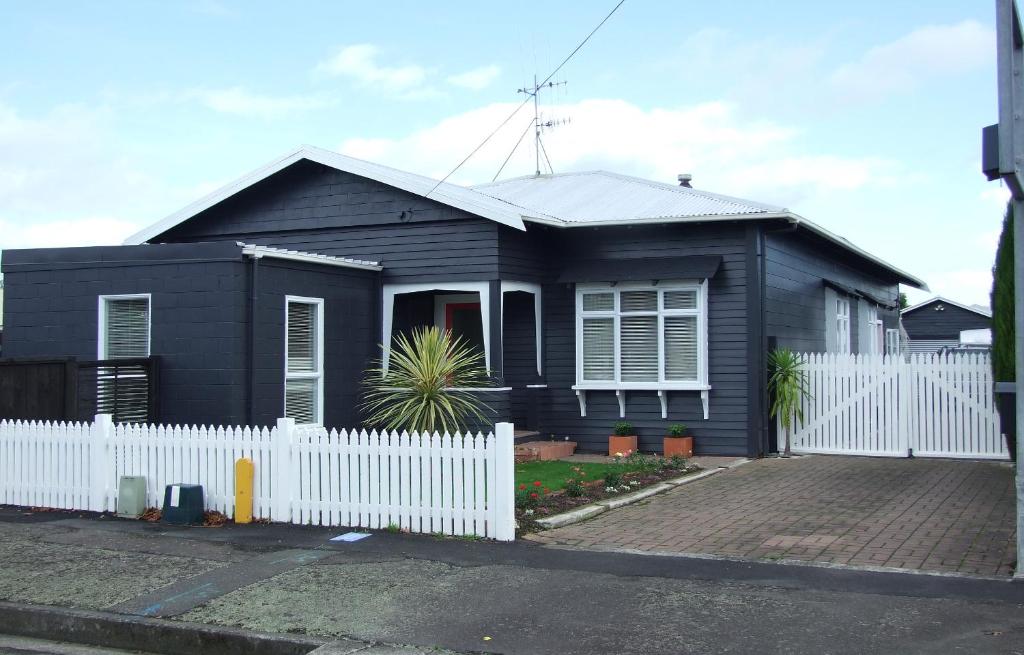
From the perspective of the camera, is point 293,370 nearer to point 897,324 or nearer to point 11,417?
point 11,417

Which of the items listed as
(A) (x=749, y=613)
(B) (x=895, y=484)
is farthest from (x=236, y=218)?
(A) (x=749, y=613)

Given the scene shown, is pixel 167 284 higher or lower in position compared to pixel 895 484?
higher

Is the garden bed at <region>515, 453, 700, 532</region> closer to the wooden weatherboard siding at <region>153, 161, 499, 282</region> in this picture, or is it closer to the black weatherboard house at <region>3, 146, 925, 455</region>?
the black weatherboard house at <region>3, 146, 925, 455</region>

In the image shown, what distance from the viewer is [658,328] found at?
52.0ft

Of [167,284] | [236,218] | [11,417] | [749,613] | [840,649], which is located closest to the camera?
[840,649]

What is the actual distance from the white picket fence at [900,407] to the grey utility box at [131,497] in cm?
961

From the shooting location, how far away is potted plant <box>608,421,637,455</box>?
15.6m

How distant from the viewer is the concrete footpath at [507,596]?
244 inches

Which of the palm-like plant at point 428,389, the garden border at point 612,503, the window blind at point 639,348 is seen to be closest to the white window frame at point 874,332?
the window blind at point 639,348

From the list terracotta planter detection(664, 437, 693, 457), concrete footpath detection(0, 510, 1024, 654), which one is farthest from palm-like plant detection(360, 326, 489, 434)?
concrete footpath detection(0, 510, 1024, 654)

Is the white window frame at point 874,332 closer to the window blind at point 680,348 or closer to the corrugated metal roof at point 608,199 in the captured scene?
the corrugated metal roof at point 608,199

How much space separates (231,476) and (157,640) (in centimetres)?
364

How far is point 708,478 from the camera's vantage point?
13258 mm

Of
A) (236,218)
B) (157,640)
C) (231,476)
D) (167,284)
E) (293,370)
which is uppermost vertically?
(236,218)
